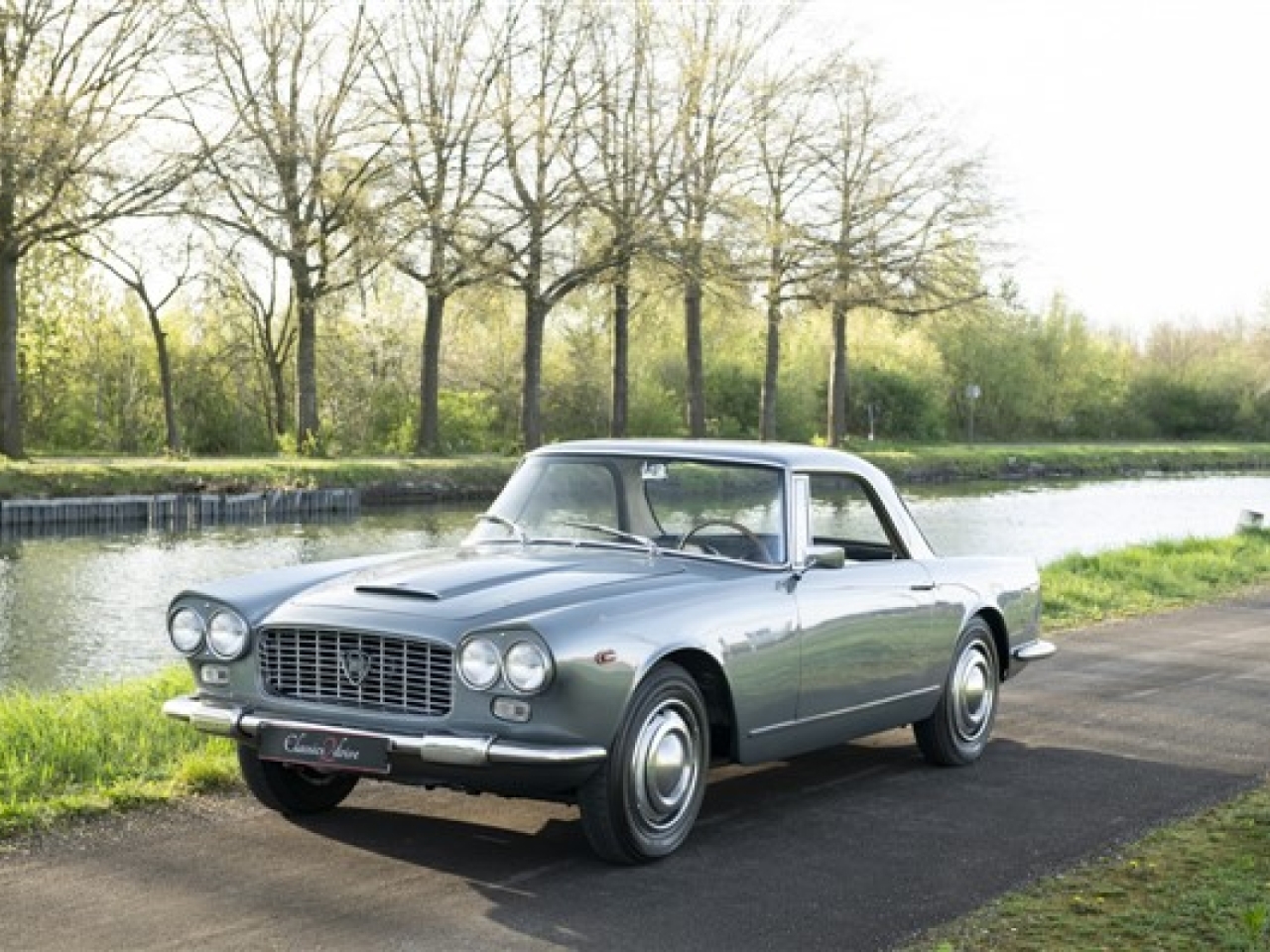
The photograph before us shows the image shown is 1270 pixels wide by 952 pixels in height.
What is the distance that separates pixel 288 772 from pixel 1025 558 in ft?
14.7

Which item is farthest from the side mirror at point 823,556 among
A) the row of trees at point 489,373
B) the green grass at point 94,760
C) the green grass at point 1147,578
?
the row of trees at point 489,373

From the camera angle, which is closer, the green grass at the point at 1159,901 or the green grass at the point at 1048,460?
the green grass at the point at 1159,901

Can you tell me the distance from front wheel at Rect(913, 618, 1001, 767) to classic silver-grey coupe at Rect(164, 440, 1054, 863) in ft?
0.04

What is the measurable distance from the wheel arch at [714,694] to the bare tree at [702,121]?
34.6 m

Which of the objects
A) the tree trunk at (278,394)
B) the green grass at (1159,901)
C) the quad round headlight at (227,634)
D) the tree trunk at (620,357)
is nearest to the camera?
the green grass at (1159,901)

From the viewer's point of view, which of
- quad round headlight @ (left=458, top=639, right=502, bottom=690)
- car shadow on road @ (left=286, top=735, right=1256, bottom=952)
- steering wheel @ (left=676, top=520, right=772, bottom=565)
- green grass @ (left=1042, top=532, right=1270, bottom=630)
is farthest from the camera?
green grass @ (left=1042, top=532, right=1270, bottom=630)

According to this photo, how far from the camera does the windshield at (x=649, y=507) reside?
7633 mm

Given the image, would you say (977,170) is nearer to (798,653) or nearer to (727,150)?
(727,150)

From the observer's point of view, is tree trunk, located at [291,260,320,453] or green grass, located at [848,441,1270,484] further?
green grass, located at [848,441,1270,484]

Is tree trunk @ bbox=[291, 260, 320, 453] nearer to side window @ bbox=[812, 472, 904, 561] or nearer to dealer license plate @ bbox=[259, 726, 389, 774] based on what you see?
side window @ bbox=[812, 472, 904, 561]

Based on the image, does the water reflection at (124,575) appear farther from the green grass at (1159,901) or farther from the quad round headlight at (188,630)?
the green grass at (1159,901)

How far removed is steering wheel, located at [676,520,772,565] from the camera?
24.7 feet

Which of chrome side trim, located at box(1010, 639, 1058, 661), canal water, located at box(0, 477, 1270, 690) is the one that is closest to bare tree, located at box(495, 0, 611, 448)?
canal water, located at box(0, 477, 1270, 690)

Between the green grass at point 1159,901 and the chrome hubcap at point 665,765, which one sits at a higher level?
the chrome hubcap at point 665,765
